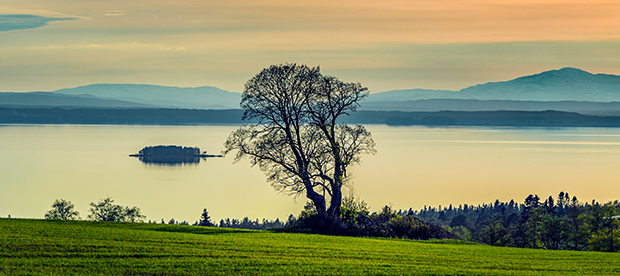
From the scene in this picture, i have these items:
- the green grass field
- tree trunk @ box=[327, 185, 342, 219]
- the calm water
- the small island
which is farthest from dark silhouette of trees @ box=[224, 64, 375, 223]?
the small island

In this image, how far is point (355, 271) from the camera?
1384cm

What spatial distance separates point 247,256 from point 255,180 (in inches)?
2565

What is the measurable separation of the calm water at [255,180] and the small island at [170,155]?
4.50m

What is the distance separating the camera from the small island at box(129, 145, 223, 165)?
111 m

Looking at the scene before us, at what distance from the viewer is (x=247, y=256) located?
15.4 m

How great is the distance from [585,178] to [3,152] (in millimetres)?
102920

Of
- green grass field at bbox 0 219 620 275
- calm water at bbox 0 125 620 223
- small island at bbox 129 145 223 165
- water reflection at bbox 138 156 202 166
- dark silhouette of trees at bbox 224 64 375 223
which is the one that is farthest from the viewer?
small island at bbox 129 145 223 165

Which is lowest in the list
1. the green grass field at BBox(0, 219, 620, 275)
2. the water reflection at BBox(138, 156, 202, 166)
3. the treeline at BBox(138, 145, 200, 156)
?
the green grass field at BBox(0, 219, 620, 275)

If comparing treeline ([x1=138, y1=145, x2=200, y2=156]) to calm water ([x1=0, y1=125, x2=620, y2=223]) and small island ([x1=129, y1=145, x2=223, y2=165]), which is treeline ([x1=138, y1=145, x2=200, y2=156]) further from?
calm water ([x1=0, y1=125, x2=620, y2=223])

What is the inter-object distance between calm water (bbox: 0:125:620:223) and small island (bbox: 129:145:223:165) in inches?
177

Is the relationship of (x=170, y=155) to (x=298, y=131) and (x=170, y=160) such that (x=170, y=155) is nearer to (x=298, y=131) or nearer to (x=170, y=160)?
(x=170, y=160)

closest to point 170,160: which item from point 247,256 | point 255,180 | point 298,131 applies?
point 255,180

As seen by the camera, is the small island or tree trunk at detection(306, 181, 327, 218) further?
the small island

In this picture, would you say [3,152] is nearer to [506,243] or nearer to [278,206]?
[278,206]
